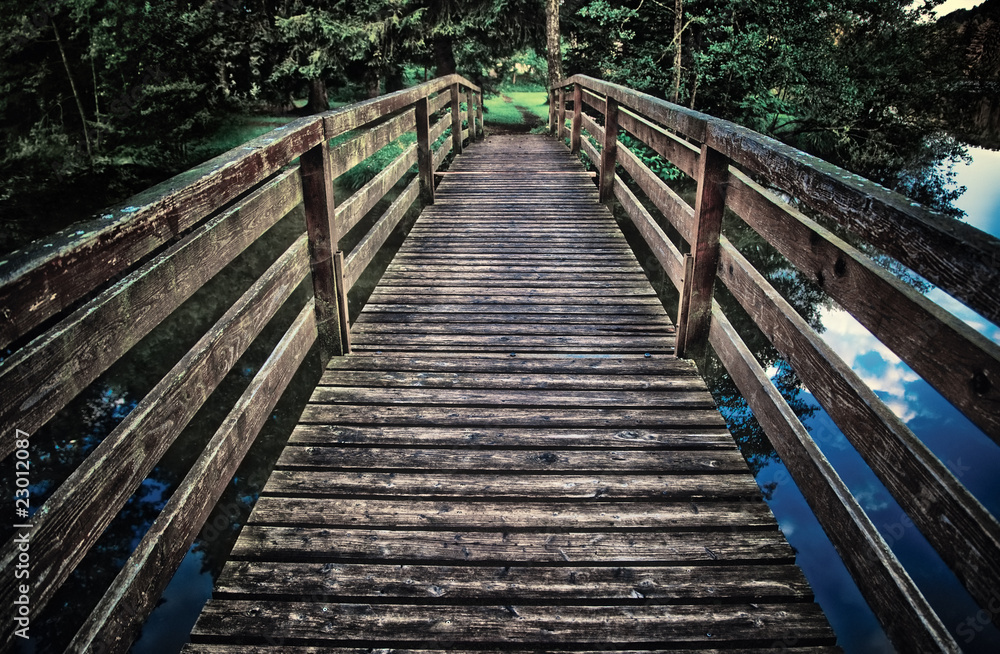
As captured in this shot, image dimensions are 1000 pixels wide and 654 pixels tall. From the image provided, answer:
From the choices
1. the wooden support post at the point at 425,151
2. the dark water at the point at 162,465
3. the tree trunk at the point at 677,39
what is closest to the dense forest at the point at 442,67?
the tree trunk at the point at 677,39

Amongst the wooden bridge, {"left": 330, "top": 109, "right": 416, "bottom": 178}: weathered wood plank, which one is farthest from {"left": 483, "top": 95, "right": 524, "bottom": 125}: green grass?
the wooden bridge

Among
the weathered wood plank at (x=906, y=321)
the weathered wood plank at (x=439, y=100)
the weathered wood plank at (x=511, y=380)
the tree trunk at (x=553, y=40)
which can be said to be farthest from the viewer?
the tree trunk at (x=553, y=40)

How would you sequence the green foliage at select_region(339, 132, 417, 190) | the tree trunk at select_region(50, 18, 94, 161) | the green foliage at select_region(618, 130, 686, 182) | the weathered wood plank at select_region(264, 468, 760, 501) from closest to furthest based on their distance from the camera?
the weathered wood plank at select_region(264, 468, 760, 501) → the green foliage at select_region(618, 130, 686, 182) → the tree trunk at select_region(50, 18, 94, 161) → the green foliage at select_region(339, 132, 417, 190)

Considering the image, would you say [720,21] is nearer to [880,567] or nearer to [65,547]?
[880,567]

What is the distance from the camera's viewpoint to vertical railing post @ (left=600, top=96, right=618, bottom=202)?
5.78m

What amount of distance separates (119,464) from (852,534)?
195 cm

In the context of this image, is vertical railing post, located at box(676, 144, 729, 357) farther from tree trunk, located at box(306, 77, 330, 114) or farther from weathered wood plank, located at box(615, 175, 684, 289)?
tree trunk, located at box(306, 77, 330, 114)

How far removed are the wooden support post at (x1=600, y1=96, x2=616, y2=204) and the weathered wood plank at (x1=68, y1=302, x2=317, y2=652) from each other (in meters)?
4.35

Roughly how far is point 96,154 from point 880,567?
17924mm

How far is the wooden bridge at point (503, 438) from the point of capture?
4.22 feet

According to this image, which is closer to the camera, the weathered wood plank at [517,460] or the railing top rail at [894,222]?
the railing top rail at [894,222]

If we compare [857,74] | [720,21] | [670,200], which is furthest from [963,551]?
[857,74]

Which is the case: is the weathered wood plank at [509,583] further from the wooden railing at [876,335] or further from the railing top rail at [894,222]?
the railing top rail at [894,222]

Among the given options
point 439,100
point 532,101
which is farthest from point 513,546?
point 532,101
